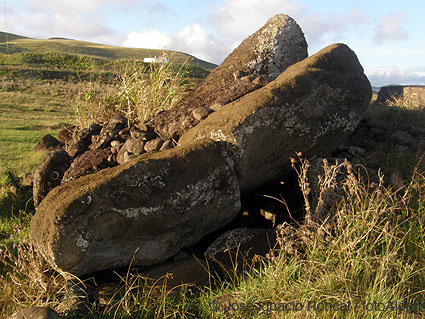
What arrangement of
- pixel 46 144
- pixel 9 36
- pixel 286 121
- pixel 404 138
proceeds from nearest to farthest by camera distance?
pixel 286 121 < pixel 404 138 < pixel 46 144 < pixel 9 36

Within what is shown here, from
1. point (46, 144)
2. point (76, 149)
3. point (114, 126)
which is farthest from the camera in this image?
point (46, 144)

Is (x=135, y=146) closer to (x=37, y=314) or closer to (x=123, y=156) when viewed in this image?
(x=123, y=156)

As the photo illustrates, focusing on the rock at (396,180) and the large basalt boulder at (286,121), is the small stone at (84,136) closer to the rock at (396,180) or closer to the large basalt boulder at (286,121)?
the large basalt boulder at (286,121)

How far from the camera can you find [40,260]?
11.8 ft

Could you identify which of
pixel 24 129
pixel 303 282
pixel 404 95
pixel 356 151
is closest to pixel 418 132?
pixel 356 151

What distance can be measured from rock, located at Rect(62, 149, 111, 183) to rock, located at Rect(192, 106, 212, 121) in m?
1.37

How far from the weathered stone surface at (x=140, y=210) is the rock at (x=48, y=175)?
1.28m

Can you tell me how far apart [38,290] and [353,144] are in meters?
5.22

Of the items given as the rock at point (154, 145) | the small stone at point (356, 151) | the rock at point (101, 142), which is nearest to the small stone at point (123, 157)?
the rock at point (154, 145)

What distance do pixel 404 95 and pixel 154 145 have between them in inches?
356

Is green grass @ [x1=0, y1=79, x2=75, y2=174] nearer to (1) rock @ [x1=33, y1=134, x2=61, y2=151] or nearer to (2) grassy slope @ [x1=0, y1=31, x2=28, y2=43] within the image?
(1) rock @ [x1=33, y1=134, x2=61, y2=151]

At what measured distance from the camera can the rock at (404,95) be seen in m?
10.0

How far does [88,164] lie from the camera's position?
16.5 ft

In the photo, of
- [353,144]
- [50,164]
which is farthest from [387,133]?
[50,164]
